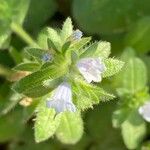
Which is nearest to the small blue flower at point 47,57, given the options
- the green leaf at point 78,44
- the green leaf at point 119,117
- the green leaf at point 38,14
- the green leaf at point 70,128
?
the green leaf at point 78,44

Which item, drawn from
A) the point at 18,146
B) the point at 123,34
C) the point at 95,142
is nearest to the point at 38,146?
the point at 18,146

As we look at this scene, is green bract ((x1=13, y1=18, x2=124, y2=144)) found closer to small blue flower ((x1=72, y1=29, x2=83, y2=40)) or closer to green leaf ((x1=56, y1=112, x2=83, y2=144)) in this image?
small blue flower ((x1=72, y1=29, x2=83, y2=40))

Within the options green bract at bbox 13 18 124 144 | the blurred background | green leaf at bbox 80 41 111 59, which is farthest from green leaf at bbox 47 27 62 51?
the blurred background

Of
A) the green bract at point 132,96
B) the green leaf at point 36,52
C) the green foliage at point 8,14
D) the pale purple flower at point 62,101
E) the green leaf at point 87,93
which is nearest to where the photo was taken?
the pale purple flower at point 62,101

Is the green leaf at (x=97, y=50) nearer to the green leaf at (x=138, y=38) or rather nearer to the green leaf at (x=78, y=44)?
the green leaf at (x=78, y=44)

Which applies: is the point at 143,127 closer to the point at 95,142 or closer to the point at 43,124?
the point at 95,142

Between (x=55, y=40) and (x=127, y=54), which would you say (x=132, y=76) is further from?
(x=55, y=40)
